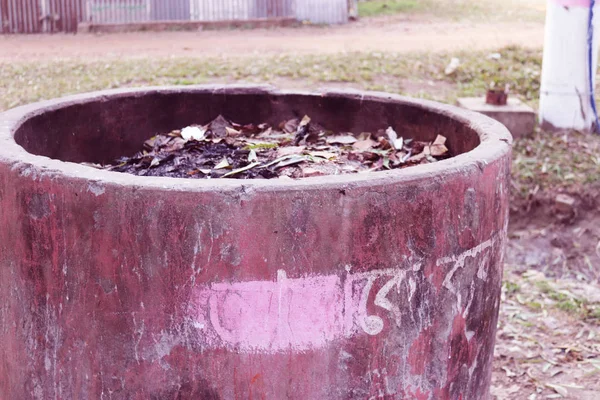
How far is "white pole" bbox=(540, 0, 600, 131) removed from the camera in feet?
18.3

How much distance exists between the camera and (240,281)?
1643 millimetres

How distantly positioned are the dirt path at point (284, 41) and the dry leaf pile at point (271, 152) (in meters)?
6.24

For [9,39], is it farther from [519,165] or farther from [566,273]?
[566,273]

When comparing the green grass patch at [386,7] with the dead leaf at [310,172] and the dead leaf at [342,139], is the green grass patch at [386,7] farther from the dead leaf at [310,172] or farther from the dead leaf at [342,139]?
the dead leaf at [310,172]

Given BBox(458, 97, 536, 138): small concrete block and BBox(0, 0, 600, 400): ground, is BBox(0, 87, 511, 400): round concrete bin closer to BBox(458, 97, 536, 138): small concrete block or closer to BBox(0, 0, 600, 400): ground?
BBox(0, 0, 600, 400): ground

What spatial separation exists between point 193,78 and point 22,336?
5324mm

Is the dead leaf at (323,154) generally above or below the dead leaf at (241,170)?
above

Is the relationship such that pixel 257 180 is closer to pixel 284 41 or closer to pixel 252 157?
pixel 252 157

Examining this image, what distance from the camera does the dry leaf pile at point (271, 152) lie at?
226 cm

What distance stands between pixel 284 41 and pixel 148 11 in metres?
3.60

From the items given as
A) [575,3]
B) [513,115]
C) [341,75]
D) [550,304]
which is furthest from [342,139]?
[341,75]

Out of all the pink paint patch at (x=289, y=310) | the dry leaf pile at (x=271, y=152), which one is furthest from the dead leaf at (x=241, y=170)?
the pink paint patch at (x=289, y=310)

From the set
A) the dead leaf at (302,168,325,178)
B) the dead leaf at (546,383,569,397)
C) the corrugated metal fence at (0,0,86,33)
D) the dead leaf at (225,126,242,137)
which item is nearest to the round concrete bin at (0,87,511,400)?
the dead leaf at (302,168,325,178)

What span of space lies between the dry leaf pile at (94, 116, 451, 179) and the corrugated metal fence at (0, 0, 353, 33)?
10.6 m
